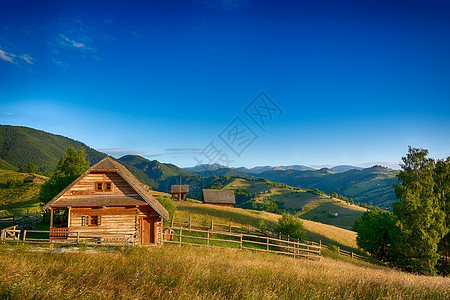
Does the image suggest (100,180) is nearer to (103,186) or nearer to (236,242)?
(103,186)

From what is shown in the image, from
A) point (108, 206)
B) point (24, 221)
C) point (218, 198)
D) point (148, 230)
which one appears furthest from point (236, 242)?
point (218, 198)

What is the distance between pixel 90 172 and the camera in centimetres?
2117

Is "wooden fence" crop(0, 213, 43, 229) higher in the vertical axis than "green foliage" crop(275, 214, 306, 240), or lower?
higher

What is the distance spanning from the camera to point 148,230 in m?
21.2

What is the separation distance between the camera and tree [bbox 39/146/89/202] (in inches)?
1102

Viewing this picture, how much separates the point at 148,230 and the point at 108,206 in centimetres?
400

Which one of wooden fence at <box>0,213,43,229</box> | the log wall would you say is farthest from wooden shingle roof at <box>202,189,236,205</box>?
the log wall

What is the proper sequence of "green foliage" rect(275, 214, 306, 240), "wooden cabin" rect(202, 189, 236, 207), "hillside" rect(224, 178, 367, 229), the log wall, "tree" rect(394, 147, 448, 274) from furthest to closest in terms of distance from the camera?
1. "hillside" rect(224, 178, 367, 229)
2. "wooden cabin" rect(202, 189, 236, 207)
3. "green foliage" rect(275, 214, 306, 240)
4. "tree" rect(394, 147, 448, 274)
5. the log wall

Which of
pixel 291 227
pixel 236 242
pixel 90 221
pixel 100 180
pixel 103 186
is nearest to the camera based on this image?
pixel 90 221

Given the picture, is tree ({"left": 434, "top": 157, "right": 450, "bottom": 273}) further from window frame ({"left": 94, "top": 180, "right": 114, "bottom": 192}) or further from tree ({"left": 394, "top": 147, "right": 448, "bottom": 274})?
window frame ({"left": 94, "top": 180, "right": 114, "bottom": 192})

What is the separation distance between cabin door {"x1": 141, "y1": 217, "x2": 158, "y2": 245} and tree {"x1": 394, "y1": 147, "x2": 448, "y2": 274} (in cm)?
2488

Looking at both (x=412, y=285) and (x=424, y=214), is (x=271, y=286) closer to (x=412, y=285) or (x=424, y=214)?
(x=412, y=285)

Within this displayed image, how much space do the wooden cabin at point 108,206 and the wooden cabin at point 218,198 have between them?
4164 cm

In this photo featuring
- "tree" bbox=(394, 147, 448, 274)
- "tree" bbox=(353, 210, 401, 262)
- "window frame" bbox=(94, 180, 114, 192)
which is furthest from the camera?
"tree" bbox=(353, 210, 401, 262)
